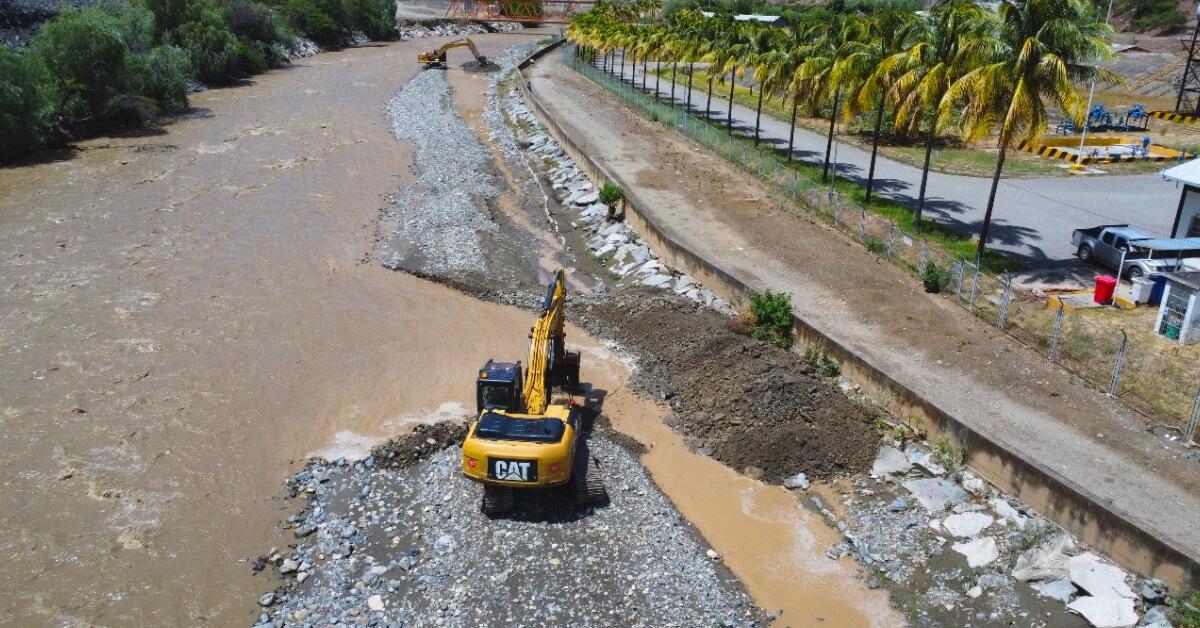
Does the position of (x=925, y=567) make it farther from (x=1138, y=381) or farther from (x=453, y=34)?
(x=453, y=34)

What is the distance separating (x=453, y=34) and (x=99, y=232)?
87.7 metres

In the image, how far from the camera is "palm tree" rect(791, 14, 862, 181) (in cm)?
3175

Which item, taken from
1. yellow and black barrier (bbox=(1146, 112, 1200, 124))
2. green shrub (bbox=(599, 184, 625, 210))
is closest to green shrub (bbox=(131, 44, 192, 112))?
green shrub (bbox=(599, 184, 625, 210))

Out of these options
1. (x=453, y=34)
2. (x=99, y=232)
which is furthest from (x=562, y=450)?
(x=453, y=34)

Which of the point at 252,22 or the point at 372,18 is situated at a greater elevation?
the point at 372,18

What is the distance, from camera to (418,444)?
16719 millimetres

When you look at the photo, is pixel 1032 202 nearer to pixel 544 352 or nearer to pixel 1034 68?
pixel 1034 68

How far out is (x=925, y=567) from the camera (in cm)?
1359

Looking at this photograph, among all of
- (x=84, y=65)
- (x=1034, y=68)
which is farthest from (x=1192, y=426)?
(x=84, y=65)

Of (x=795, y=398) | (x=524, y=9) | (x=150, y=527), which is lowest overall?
(x=150, y=527)

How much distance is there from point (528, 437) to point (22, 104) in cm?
3613

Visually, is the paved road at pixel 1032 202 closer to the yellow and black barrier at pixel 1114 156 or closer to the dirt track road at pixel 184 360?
the yellow and black barrier at pixel 1114 156

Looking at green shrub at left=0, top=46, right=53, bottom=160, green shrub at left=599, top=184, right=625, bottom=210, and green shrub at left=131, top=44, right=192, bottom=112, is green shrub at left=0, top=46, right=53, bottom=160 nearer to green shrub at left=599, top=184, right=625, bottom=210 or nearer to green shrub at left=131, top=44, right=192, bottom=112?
green shrub at left=131, top=44, right=192, bottom=112

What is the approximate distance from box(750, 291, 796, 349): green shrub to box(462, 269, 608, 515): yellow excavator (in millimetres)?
5988
